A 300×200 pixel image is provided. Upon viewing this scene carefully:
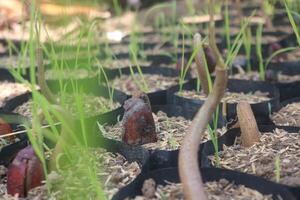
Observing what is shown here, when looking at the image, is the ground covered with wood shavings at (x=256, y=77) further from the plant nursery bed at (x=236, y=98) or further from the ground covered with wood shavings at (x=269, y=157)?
the ground covered with wood shavings at (x=269, y=157)

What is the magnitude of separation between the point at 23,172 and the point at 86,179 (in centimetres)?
15

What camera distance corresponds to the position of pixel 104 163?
52.2 inches

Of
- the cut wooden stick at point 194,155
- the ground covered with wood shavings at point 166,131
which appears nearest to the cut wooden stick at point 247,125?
the ground covered with wood shavings at point 166,131

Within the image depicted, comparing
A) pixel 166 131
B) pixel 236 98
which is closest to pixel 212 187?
pixel 166 131

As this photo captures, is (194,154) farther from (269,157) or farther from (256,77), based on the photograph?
(256,77)

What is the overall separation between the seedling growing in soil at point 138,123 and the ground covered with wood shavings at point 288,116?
42 cm

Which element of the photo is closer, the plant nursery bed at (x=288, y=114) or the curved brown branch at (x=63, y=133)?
the curved brown branch at (x=63, y=133)

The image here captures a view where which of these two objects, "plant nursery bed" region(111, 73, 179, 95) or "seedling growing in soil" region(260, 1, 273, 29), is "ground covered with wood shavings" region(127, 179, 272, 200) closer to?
"plant nursery bed" region(111, 73, 179, 95)

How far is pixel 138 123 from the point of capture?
136 centimetres

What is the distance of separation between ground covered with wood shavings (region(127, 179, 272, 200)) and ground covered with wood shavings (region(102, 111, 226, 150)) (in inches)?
10.0

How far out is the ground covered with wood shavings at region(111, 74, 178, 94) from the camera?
203cm

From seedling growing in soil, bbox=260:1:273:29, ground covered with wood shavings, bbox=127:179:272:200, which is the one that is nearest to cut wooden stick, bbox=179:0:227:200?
ground covered with wood shavings, bbox=127:179:272:200

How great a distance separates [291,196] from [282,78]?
3.75ft

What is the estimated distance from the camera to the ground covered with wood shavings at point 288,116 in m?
1.55
